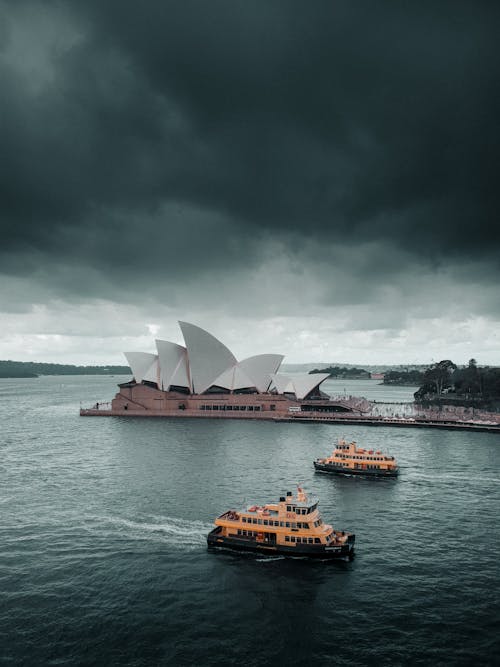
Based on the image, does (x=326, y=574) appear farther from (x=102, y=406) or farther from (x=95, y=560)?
(x=102, y=406)

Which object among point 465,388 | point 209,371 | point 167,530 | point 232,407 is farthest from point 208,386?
point 465,388

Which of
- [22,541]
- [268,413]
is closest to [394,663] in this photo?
[22,541]

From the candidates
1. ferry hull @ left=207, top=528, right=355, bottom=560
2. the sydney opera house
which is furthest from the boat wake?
the sydney opera house

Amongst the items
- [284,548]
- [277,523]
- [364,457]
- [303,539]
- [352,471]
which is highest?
[364,457]

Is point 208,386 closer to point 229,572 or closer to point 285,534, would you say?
point 285,534

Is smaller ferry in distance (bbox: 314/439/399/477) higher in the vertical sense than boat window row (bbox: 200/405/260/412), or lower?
lower

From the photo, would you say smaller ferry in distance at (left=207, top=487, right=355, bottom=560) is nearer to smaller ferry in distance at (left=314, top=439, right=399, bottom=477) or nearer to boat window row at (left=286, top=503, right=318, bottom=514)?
boat window row at (left=286, top=503, right=318, bottom=514)
